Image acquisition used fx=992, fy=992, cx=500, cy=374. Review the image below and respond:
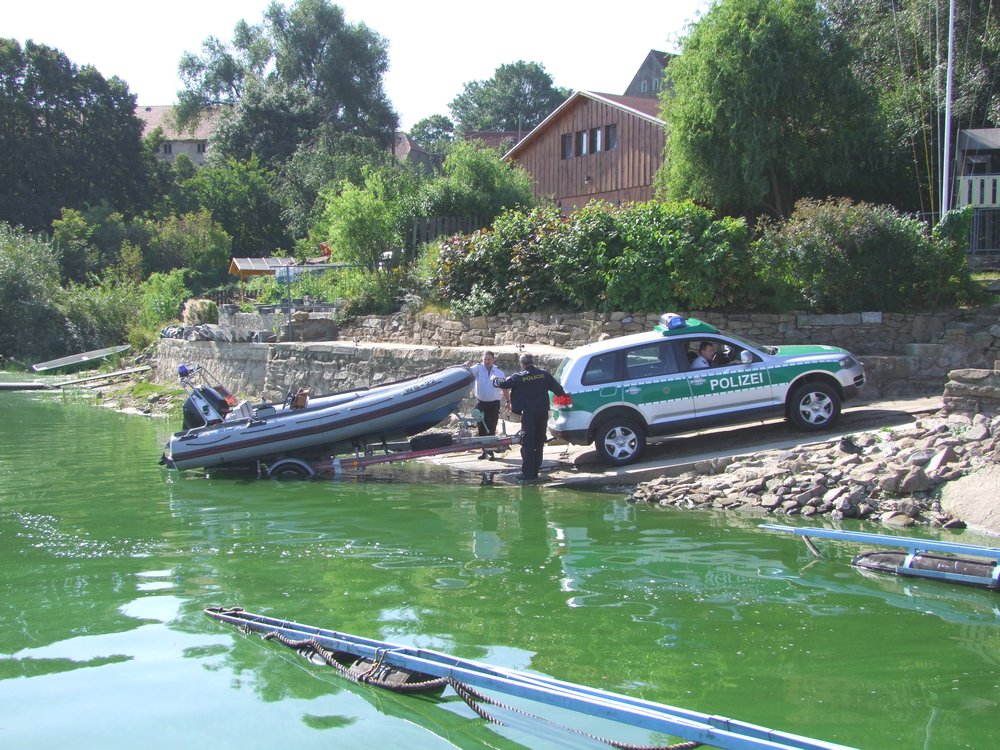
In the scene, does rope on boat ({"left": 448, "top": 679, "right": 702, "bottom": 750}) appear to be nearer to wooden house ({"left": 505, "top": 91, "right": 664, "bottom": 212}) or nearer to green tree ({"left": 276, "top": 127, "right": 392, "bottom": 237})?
wooden house ({"left": 505, "top": 91, "right": 664, "bottom": 212})

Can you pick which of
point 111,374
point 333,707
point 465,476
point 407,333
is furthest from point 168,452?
point 111,374

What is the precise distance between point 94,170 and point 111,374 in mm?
30580

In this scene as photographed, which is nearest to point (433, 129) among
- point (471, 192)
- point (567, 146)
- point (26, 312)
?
Answer: point (26, 312)

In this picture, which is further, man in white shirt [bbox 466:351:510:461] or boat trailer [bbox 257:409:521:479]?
man in white shirt [bbox 466:351:510:461]

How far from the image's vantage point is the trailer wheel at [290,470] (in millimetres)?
14125

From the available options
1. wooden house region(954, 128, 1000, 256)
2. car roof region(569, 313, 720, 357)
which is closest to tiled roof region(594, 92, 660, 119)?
wooden house region(954, 128, 1000, 256)

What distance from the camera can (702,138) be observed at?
2130 cm

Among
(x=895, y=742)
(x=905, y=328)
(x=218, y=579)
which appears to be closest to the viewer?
(x=895, y=742)

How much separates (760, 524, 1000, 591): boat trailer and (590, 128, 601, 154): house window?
908 inches

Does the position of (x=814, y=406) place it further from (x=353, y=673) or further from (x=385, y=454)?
(x=353, y=673)

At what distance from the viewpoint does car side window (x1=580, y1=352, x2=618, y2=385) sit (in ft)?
42.1

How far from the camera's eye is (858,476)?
423 inches

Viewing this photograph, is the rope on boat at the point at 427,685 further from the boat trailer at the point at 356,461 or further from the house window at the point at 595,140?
the house window at the point at 595,140

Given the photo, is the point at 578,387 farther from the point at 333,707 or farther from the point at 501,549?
the point at 333,707
